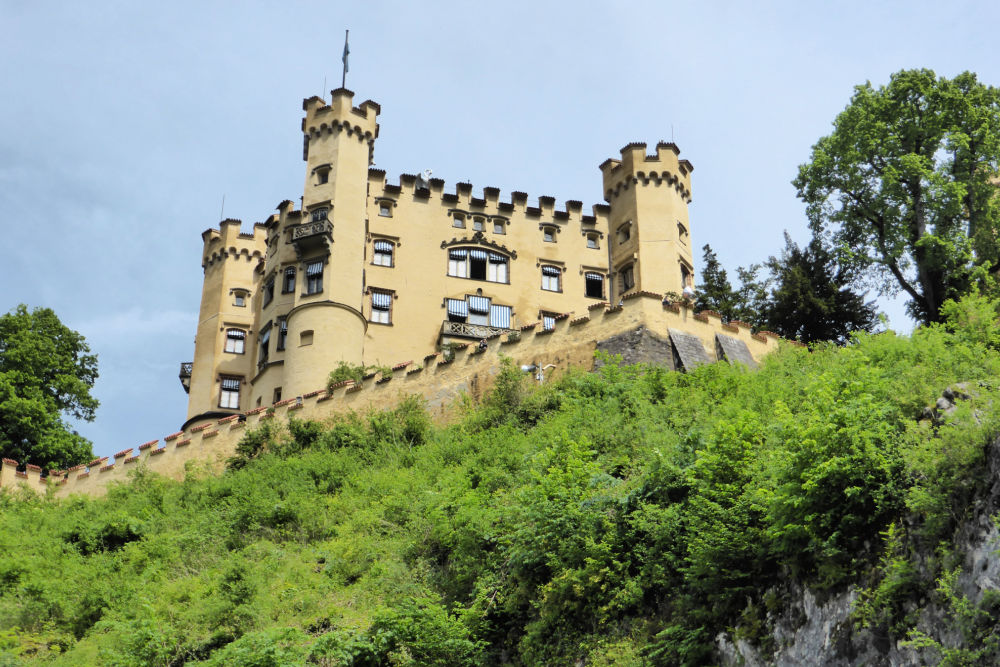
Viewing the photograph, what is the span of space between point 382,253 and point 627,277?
33.6 feet

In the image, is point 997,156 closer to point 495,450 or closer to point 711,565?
point 495,450

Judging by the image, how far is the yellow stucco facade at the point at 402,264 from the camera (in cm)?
4325

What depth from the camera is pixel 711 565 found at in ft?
49.9

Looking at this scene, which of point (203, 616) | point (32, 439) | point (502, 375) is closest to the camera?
point (203, 616)

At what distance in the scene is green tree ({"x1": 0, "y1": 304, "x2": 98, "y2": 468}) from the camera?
39719 mm

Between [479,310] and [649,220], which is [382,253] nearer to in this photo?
[479,310]

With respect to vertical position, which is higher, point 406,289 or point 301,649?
point 406,289

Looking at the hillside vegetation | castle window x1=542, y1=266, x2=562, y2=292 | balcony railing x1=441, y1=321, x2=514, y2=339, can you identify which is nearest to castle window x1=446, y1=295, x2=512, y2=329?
balcony railing x1=441, y1=321, x2=514, y2=339

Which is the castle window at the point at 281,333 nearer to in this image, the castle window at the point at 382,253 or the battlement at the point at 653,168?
the castle window at the point at 382,253

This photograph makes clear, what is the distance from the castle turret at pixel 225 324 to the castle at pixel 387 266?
6 centimetres

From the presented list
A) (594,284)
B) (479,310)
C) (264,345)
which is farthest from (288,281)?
(594,284)

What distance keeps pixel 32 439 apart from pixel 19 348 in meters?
3.71

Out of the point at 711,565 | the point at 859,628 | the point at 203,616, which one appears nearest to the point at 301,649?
the point at 203,616

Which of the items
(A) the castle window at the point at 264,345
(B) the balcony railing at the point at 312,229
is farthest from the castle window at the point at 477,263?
(A) the castle window at the point at 264,345
